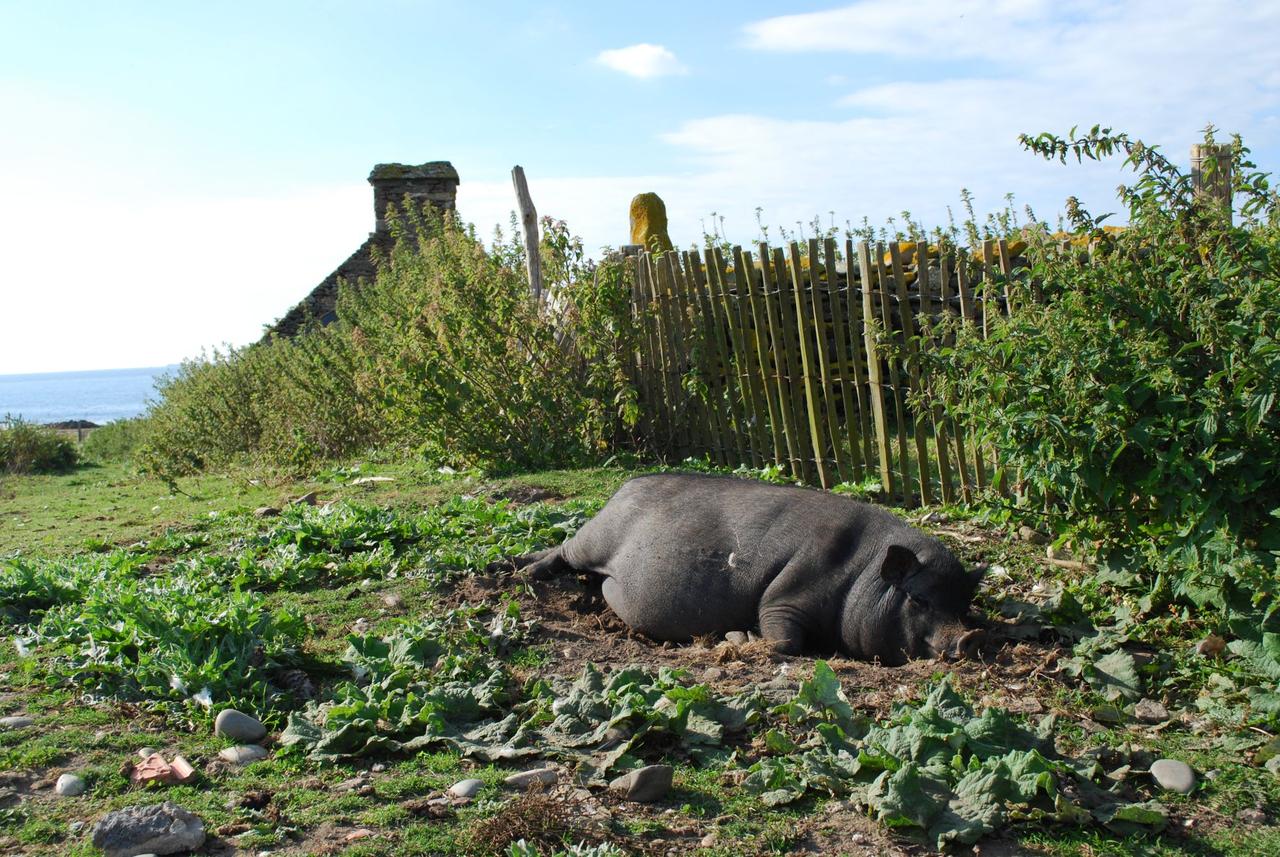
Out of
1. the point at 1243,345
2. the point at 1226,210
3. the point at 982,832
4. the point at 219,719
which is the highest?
the point at 1226,210

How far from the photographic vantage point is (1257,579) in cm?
397

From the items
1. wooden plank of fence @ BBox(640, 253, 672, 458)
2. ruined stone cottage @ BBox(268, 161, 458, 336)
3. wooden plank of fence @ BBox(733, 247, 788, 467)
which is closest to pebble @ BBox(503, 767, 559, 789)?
wooden plank of fence @ BBox(733, 247, 788, 467)

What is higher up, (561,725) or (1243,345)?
(1243,345)

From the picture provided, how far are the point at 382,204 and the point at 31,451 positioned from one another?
29.0 feet

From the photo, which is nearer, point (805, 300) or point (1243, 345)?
point (1243, 345)

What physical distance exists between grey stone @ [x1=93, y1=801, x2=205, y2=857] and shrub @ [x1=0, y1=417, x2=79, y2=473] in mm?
21074

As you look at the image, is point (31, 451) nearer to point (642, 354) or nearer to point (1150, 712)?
point (642, 354)

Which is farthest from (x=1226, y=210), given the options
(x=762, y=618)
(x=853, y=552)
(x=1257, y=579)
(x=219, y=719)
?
(x=219, y=719)

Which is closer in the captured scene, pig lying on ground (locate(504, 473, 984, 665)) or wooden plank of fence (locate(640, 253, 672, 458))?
pig lying on ground (locate(504, 473, 984, 665))

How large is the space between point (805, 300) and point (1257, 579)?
4.57 metres

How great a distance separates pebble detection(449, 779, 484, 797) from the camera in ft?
11.7

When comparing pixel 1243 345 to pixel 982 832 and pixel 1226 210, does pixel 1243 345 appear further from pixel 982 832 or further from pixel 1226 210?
pixel 982 832

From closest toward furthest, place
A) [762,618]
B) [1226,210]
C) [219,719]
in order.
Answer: [219,719] < [1226,210] < [762,618]

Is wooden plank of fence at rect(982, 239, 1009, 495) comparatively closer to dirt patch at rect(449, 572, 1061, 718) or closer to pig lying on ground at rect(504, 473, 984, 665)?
pig lying on ground at rect(504, 473, 984, 665)
